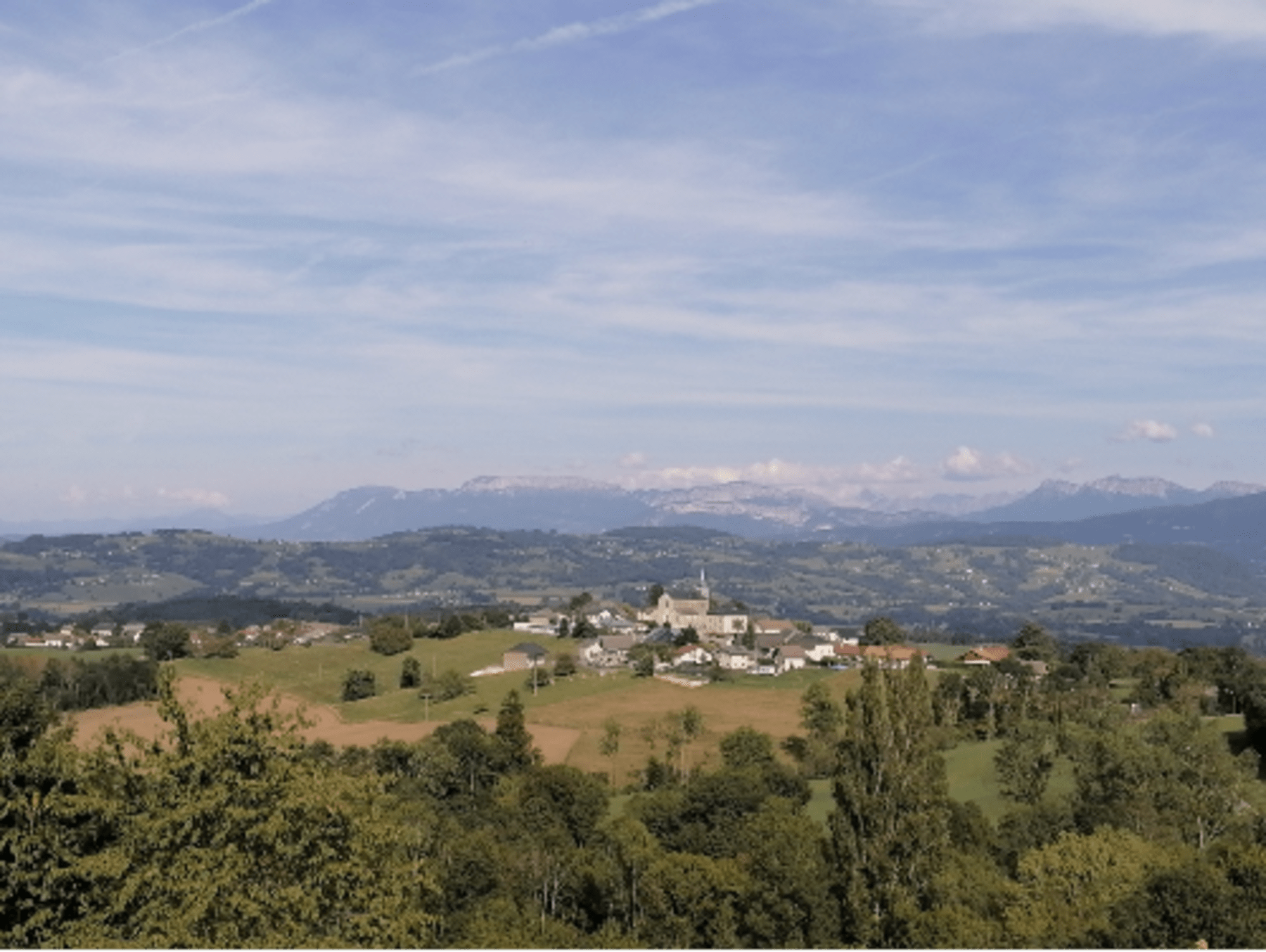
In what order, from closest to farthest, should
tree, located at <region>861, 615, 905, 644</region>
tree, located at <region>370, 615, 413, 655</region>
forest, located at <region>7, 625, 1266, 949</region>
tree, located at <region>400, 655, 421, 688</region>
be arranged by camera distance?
forest, located at <region>7, 625, 1266, 949</region> → tree, located at <region>400, 655, 421, 688</region> → tree, located at <region>370, 615, 413, 655</region> → tree, located at <region>861, 615, 905, 644</region>

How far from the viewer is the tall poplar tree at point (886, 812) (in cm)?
3319

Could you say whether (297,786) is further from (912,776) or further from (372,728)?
(372,728)

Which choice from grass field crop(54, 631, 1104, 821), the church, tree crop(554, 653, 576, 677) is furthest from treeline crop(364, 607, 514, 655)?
the church

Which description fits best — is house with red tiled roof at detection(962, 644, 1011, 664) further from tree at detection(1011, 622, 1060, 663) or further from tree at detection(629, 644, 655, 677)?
tree at detection(629, 644, 655, 677)

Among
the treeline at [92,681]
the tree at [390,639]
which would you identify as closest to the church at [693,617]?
the tree at [390,639]

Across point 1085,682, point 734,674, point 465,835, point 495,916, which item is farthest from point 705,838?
point 734,674

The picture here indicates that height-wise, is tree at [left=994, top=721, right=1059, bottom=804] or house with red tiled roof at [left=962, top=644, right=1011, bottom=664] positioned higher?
tree at [left=994, top=721, right=1059, bottom=804]

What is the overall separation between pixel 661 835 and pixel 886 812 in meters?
19.9

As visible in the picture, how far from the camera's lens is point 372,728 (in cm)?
8612

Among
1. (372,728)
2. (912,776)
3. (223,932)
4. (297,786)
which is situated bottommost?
(372,728)

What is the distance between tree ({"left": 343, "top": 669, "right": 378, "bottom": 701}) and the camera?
342ft

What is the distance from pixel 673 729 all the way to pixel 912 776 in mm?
39523

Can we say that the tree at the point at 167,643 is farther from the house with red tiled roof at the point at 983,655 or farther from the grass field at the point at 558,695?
the house with red tiled roof at the point at 983,655

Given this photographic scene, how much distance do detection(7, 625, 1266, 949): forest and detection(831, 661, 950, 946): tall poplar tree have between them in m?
0.09
